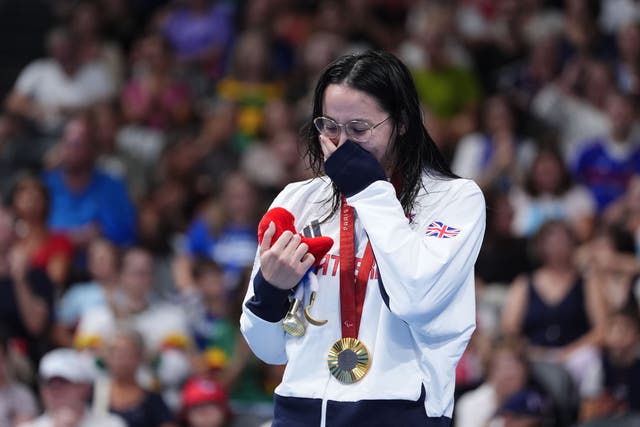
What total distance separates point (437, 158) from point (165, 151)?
753 centimetres

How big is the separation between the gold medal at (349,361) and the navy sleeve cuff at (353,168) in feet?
1.32

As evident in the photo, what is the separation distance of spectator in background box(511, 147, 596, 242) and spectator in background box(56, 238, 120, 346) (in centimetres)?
314

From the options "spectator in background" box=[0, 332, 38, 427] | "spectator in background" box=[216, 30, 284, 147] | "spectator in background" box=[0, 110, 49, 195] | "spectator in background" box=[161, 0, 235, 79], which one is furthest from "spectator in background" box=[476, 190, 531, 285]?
"spectator in background" box=[0, 110, 49, 195]

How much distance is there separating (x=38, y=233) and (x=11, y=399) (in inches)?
81.0

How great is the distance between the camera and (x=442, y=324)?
2.98 m

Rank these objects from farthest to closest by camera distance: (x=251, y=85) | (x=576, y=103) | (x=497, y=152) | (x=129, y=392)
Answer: (x=251, y=85) < (x=576, y=103) < (x=497, y=152) < (x=129, y=392)

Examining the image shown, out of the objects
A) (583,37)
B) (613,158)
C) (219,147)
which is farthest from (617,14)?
(219,147)

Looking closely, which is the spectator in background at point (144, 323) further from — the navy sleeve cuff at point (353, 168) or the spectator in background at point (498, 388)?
the navy sleeve cuff at point (353, 168)

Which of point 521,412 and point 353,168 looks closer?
point 353,168

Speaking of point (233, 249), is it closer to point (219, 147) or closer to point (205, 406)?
point (219, 147)

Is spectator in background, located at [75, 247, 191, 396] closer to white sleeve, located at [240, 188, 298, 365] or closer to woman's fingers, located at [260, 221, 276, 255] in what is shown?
white sleeve, located at [240, 188, 298, 365]

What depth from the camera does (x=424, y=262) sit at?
294 cm

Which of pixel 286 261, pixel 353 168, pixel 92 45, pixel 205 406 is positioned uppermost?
pixel 353 168

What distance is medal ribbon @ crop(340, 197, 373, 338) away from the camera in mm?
3047
